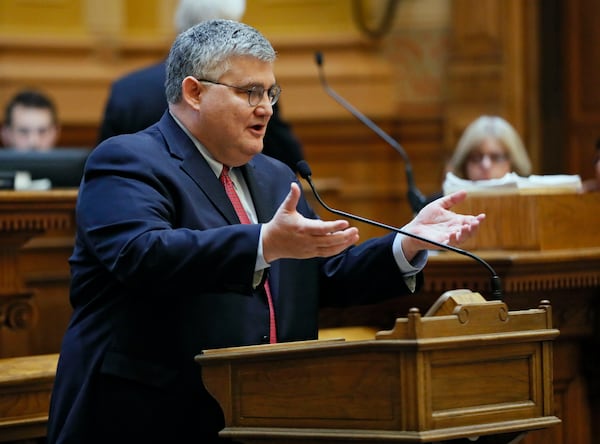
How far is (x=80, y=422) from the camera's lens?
2678 millimetres

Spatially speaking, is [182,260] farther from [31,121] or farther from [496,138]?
[31,121]

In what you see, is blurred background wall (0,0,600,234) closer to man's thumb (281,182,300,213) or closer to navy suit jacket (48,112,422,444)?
navy suit jacket (48,112,422,444)

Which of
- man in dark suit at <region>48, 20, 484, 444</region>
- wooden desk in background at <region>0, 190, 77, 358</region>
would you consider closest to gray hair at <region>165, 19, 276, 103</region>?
man in dark suit at <region>48, 20, 484, 444</region>

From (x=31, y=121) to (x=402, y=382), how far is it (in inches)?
152

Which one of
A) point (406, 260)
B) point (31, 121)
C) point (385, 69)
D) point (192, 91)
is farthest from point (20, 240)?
point (385, 69)

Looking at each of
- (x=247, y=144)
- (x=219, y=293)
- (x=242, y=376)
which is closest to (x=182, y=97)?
(x=247, y=144)

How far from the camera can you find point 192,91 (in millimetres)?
2830

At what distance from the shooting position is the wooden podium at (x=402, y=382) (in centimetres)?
229

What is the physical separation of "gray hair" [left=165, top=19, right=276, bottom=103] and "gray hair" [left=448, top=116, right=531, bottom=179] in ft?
7.56

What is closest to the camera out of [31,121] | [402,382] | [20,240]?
[402,382]

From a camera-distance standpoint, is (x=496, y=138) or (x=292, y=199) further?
(x=496, y=138)

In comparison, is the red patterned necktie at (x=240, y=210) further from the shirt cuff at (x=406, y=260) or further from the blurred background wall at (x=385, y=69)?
the blurred background wall at (x=385, y=69)

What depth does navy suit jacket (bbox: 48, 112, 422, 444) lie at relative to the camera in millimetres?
2512

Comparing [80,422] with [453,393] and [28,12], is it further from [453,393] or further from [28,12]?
[28,12]
